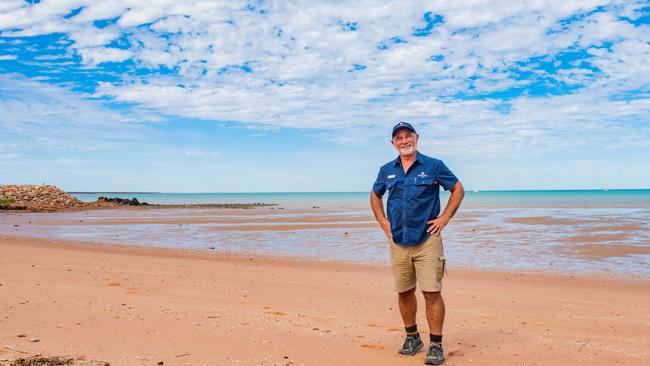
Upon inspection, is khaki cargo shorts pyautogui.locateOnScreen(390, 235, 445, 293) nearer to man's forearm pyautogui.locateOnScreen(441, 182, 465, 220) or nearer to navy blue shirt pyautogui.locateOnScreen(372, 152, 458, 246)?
navy blue shirt pyautogui.locateOnScreen(372, 152, 458, 246)

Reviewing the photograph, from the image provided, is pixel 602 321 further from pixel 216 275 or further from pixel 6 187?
pixel 6 187

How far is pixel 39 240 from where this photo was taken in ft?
65.1

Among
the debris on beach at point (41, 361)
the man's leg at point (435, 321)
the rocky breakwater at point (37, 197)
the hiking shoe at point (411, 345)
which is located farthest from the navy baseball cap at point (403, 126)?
the rocky breakwater at point (37, 197)

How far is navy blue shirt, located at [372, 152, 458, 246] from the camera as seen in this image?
5.37 m

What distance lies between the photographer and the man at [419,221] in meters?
5.34

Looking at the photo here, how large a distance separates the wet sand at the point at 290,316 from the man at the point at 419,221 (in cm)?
57

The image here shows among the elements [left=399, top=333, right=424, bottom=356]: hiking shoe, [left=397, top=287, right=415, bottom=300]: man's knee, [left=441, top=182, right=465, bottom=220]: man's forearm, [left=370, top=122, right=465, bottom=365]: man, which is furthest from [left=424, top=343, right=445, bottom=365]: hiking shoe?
[left=441, top=182, right=465, bottom=220]: man's forearm

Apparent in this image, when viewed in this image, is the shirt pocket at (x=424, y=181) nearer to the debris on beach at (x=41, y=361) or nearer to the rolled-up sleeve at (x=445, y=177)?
the rolled-up sleeve at (x=445, y=177)

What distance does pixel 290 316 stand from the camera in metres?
7.32

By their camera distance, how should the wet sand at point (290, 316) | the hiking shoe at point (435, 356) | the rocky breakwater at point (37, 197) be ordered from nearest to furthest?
the hiking shoe at point (435, 356), the wet sand at point (290, 316), the rocky breakwater at point (37, 197)

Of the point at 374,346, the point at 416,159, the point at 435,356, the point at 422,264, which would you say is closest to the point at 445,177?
the point at 416,159

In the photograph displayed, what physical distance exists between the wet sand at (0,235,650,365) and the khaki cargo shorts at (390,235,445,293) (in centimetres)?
77

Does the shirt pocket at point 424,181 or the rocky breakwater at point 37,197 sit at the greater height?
the rocky breakwater at point 37,197

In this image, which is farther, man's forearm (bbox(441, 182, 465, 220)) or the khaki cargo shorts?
man's forearm (bbox(441, 182, 465, 220))
